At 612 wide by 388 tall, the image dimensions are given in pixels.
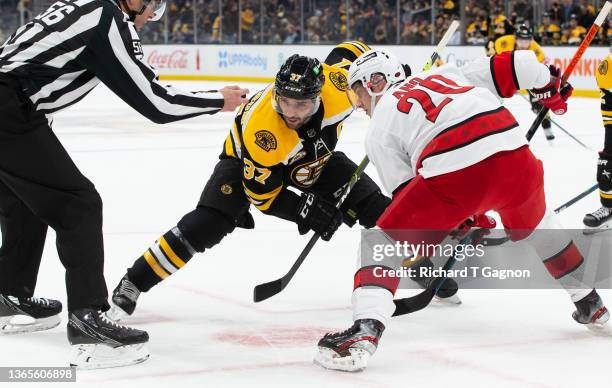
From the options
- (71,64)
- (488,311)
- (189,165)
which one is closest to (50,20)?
(71,64)

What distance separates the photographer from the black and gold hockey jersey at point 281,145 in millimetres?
3332

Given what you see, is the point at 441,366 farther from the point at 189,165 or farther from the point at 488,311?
the point at 189,165

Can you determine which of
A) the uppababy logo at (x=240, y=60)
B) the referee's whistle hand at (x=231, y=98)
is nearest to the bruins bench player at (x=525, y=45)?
the referee's whistle hand at (x=231, y=98)

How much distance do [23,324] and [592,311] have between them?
5.97ft

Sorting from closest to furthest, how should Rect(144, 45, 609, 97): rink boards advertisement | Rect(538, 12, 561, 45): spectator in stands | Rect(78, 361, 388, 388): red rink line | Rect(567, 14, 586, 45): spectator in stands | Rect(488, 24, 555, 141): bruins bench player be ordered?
1. Rect(78, 361, 388, 388): red rink line
2. Rect(488, 24, 555, 141): bruins bench player
3. Rect(567, 14, 586, 45): spectator in stands
4. Rect(538, 12, 561, 45): spectator in stands
5. Rect(144, 45, 609, 97): rink boards advertisement

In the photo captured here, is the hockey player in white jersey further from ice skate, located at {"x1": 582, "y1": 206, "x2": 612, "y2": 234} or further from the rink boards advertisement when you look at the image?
the rink boards advertisement

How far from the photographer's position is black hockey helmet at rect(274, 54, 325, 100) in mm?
3229

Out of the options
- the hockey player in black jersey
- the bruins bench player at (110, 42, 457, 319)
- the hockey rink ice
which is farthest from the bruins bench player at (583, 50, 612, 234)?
the hockey player in black jersey

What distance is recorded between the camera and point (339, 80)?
362 cm

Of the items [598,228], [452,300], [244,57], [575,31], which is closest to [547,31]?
[575,31]

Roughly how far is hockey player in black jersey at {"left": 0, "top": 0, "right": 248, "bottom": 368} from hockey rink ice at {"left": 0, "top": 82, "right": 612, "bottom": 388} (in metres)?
0.16

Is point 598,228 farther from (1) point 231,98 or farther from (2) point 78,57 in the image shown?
(2) point 78,57

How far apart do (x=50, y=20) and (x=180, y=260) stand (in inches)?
36.5

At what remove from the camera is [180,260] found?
3.48 m
